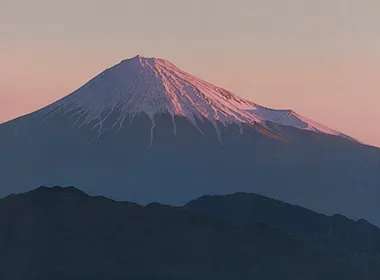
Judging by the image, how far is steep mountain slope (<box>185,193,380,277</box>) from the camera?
169375mm

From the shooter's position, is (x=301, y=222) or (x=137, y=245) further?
(x=301, y=222)

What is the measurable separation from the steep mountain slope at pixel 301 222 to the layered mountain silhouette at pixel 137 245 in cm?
2235

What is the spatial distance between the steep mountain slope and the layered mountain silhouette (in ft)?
73.3

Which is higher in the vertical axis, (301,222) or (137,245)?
(301,222)

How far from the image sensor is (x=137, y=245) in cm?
12631

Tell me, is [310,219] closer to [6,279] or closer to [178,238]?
[178,238]

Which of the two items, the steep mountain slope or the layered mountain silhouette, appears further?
the steep mountain slope

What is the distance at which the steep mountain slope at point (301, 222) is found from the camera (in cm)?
16938

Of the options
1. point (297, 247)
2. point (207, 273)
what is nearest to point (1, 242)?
point (207, 273)

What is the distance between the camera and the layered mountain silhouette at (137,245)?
118 meters

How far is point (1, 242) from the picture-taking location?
125 metres

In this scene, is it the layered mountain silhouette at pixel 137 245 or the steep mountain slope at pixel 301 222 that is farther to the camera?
the steep mountain slope at pixel 301 222

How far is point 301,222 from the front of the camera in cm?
18650

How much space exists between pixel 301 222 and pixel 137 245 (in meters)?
65.4
